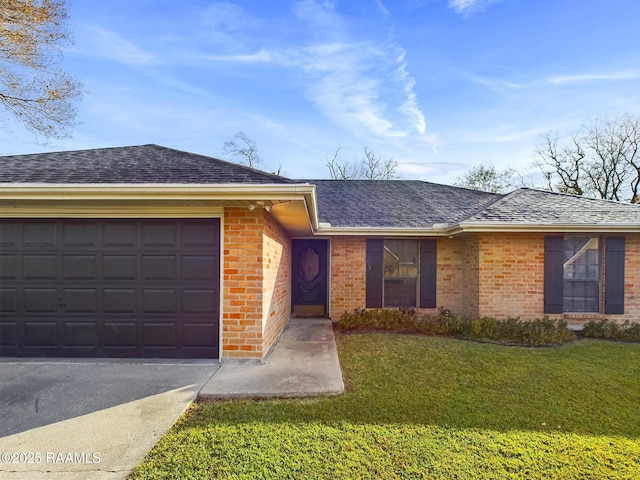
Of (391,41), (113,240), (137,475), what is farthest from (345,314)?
(391,41)

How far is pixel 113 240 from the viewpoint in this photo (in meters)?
4.86

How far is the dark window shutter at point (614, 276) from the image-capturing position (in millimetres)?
7469

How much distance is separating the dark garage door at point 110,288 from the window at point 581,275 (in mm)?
7941

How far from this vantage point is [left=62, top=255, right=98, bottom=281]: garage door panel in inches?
191

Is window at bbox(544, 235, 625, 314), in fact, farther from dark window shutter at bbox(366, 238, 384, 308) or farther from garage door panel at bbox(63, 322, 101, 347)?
garage door panel at bbox(63, 322, 101, 347)

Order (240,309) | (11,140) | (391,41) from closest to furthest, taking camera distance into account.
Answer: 1. (240,309)
2. (391,41)
3. (11,140)

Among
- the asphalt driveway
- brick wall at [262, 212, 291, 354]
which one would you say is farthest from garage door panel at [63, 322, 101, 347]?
brick wall at [262, 212, 291, 354]

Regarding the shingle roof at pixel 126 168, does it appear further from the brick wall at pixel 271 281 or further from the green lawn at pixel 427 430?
the green lawn at pixel 427 430

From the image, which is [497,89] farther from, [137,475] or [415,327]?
[137,475]

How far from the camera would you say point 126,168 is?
16.2 feet

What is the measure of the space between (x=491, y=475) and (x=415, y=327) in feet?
17.1

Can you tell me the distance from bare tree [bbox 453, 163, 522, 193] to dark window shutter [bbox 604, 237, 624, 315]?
16885mm

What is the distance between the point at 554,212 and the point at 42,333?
34.4 feet

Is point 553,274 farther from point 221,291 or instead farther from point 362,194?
point 221,291
